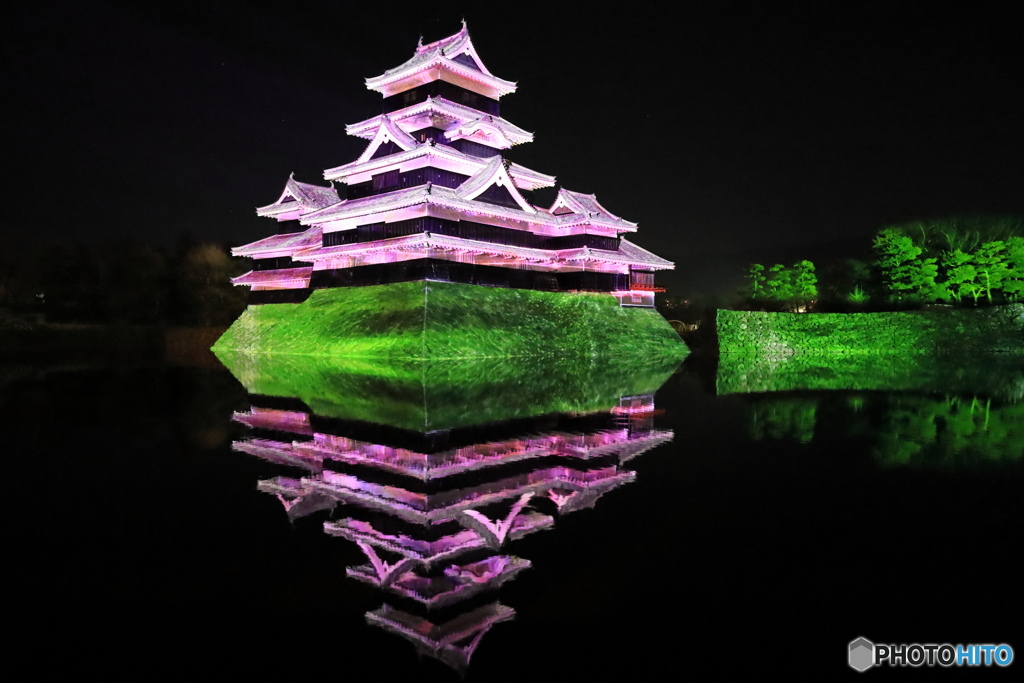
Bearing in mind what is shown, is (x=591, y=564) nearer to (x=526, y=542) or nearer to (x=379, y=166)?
(x=526, y=542)

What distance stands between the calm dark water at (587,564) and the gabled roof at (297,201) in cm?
3541

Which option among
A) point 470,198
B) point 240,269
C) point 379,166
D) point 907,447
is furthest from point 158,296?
point 907,447

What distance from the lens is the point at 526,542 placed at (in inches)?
226

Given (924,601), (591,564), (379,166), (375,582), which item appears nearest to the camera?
(924,601)

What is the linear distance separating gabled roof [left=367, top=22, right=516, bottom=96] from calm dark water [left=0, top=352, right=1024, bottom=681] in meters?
30.2

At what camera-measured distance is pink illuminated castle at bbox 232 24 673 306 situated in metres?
32.4

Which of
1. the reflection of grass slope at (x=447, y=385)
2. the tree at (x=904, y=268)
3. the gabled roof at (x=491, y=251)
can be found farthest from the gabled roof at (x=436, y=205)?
the tree at (x=904, y=268)

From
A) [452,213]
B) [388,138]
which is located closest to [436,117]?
[388,138]

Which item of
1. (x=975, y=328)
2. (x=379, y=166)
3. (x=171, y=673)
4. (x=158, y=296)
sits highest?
(x=379, y=166)

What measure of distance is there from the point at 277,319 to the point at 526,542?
36.1 metres

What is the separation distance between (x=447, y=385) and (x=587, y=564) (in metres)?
13.6

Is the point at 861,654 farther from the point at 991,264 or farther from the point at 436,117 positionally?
the point at 991,264

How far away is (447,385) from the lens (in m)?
18.6

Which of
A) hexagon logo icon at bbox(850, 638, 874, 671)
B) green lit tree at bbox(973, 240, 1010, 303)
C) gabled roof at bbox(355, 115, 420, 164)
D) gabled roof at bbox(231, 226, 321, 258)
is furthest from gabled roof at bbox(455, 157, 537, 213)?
hexagon logo icon at bbox(850, 638, 874, 671)
